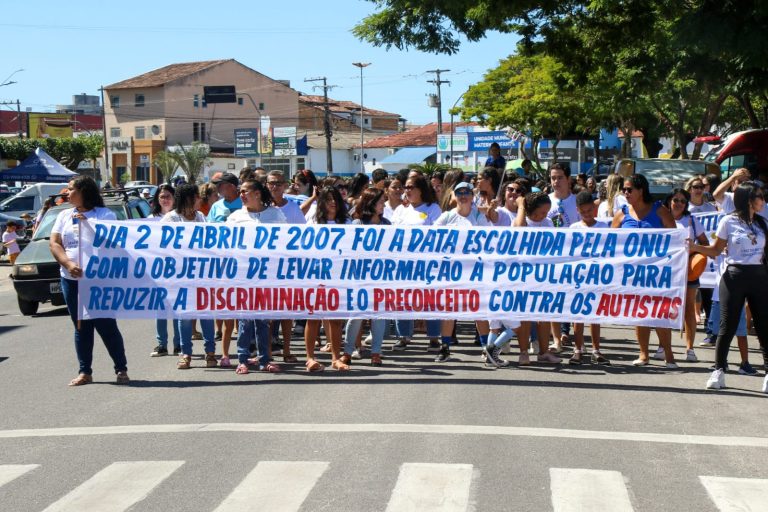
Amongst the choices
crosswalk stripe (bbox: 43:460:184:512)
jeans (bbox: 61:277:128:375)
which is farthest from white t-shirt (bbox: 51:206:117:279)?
crosswalk stripe (bbox: 43:460:184:512)

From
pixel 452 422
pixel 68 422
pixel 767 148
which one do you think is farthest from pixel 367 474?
pixel 767 148

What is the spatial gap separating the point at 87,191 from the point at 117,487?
4533 millimetres

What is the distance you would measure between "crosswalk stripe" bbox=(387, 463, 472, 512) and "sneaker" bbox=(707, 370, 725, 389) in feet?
12.4

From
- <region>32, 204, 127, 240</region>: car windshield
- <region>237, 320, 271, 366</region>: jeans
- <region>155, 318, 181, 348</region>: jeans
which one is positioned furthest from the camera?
<region>32, 204, 127, 240</region>: car windshield

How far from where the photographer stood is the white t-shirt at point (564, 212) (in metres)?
12.9

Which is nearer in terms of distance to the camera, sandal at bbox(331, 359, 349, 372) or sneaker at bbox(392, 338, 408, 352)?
sandal at bbox(331, 359, 349, 372)

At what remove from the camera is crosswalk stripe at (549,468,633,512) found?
6.28 meters

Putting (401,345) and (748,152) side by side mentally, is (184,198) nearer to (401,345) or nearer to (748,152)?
(401,345)

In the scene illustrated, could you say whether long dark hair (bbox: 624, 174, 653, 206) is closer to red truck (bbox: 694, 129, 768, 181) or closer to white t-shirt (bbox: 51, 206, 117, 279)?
white t-shirt (bbox: 51, 206, 117, 279)

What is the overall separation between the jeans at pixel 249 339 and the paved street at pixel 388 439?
0.30 metres

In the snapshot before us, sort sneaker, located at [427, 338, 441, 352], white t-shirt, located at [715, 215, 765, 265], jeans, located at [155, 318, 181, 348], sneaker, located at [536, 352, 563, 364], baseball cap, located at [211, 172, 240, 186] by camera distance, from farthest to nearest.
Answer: jeans, located at [155, 318, 181, 348], sneaker, located at [427, 338, 441, 352], baseball cap, located at [211, 172, 240, 186], sneaker, located at [536, 352, 563, 364], white t-shirt, located at [715, 215, 765, 265]

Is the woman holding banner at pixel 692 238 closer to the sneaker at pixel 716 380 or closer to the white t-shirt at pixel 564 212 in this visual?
the white t-shirt at pixel 564 212

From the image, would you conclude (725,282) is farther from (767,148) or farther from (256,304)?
(767,148)

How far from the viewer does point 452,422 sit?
28.0 feet
